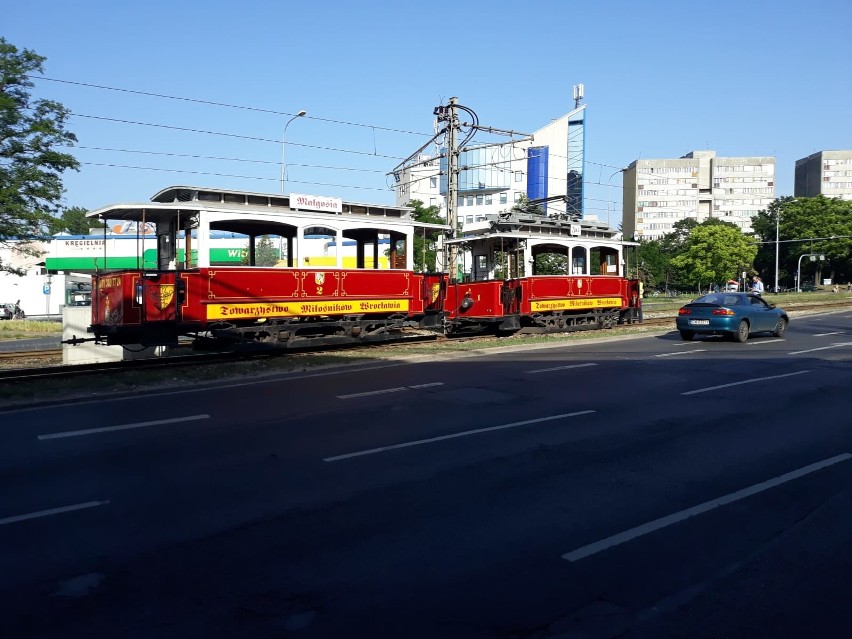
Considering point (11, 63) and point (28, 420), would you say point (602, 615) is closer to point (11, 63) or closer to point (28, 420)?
point (28, 420)

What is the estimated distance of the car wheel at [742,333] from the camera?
19.3m

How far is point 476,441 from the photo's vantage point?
8000 millimetres

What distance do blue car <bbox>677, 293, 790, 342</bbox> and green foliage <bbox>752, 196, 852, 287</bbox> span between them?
64.9m

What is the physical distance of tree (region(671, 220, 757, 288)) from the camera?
224ft

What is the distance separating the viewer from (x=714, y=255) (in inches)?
2707

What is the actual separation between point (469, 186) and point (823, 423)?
8672 centimetres

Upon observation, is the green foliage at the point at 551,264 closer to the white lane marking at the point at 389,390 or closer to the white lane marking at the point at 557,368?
the white lane marking at the point at 557,368

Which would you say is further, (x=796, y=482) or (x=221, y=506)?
(x=796, y=482)

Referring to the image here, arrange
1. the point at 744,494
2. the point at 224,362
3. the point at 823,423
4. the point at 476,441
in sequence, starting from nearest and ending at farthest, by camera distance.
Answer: the point at 744,494, the point at 476,441, the point at 823,423, the point at 224,362

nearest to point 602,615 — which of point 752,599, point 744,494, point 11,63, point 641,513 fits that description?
point 752,599

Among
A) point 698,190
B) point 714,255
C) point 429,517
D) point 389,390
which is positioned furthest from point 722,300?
point 698,190

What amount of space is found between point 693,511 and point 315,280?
39.6ft

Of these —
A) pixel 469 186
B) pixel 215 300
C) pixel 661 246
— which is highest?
pixel 469 186

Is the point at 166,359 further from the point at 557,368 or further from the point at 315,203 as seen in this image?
the point at 557,368
